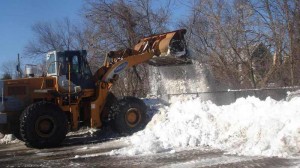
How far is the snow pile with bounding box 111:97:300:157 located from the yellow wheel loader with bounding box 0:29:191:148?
5.37 feet

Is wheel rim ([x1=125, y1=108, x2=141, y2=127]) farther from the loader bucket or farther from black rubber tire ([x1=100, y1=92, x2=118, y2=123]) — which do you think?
the loader bucket

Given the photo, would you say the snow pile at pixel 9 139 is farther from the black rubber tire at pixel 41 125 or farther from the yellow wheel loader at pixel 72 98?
the black rubber tire at pixel 41 125

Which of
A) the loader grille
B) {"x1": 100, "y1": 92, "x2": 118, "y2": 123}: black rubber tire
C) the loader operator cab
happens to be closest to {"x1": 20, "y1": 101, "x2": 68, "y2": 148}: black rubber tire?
the loader grille

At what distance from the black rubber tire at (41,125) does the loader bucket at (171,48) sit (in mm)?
4004

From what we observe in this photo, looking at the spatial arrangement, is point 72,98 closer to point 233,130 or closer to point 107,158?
point 107,158

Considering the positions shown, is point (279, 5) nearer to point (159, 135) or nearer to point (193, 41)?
point (193, 41)

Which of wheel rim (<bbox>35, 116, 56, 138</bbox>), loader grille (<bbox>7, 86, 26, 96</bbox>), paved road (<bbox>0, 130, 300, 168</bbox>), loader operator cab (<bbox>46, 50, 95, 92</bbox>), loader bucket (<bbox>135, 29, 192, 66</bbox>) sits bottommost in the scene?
paved road (<bbox>0, 130, 300, 168</bbox>)

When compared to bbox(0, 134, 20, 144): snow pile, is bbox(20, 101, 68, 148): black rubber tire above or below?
above

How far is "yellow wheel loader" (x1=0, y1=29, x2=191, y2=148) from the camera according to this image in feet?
40.9

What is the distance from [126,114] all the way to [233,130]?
4.32m

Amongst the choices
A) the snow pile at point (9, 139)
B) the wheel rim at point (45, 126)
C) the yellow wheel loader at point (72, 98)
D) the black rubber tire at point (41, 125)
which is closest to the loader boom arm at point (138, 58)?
the yellow wheel loader at point (72, 98)

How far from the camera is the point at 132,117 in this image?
1414cm

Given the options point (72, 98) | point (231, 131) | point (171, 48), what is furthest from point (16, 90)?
point (231, 131)

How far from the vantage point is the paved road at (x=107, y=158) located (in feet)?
27.6
